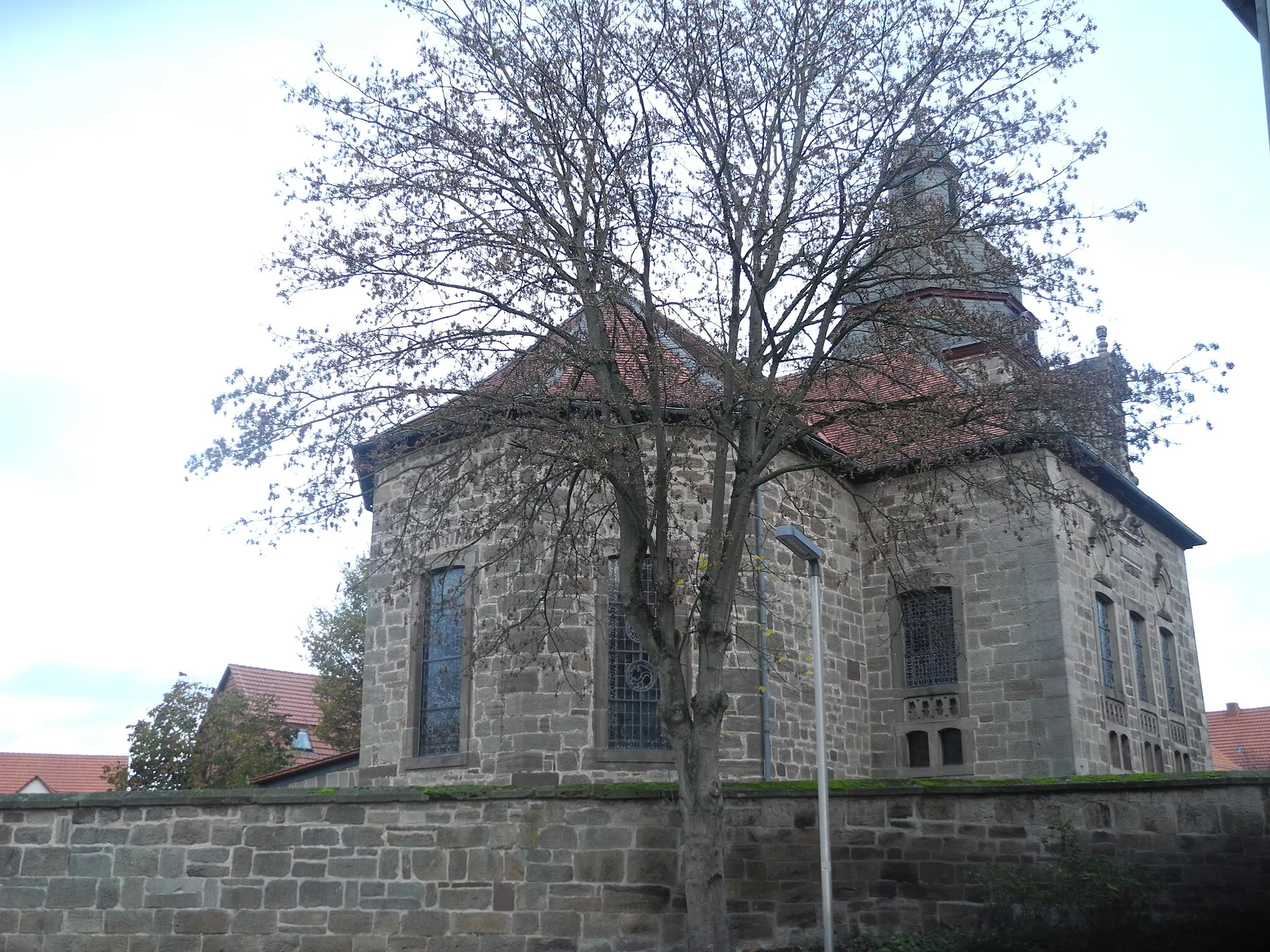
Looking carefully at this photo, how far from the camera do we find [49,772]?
6278 centimetres

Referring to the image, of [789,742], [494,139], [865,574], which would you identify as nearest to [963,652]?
[865,574]

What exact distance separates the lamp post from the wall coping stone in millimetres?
1132

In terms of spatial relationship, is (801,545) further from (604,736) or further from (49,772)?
(49,772)

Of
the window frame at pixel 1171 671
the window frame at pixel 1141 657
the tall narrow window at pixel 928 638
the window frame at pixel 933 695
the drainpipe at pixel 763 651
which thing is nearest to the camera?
the drainpipe at pixel 763 651

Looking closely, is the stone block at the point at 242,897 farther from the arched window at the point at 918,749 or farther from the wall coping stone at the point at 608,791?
the arched window at the point at 918,749

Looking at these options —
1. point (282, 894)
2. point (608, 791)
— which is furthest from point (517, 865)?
point (282, 894)

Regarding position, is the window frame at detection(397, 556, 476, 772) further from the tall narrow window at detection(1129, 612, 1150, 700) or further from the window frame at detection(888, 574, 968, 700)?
the tall narrow window at detection(1129, 612, 1150, 700)

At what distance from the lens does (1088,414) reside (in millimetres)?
11562

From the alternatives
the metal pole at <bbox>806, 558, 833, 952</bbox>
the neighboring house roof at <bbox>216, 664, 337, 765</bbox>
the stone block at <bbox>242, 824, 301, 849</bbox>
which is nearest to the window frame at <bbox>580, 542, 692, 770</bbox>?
the stone block at <bbox>242, 824, 301, 849</bbox>

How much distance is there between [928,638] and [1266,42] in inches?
477

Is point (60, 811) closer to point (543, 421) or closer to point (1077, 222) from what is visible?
point (543, 421)

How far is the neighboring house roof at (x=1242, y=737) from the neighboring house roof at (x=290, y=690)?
119ft

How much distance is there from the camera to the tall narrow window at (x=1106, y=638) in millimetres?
19188

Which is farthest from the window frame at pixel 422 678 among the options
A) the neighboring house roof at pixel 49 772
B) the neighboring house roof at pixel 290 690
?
the neighboring house roof at pixel 49 772
